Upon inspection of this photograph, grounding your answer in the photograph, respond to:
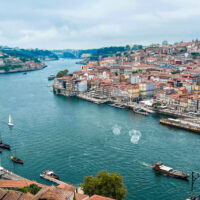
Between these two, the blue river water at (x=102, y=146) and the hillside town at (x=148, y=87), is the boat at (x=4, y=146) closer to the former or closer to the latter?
the blue river water at (x=102, y=146)

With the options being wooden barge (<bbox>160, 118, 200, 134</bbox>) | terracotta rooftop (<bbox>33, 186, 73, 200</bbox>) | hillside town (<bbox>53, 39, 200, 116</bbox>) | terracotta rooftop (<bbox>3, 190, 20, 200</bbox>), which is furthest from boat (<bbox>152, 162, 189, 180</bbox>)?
hillside town (<bbox>53, 39, 200, 116</bbox>)

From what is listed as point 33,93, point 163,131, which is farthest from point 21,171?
point 33,93

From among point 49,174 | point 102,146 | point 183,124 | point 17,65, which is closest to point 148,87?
point 183,124

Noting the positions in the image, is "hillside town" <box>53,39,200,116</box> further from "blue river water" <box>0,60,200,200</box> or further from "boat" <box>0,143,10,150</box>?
"boat" <box>0,143,10,150</box>

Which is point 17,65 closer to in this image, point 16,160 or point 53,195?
point 16,160

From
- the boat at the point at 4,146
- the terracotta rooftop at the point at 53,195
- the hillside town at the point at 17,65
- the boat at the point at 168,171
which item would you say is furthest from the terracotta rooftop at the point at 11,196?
the hillside town at the point at 17,65

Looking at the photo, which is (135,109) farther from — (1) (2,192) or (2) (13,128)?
(1) (2,192)
